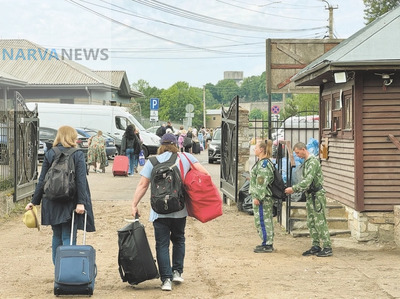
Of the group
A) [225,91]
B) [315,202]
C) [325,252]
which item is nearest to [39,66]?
[315,202]

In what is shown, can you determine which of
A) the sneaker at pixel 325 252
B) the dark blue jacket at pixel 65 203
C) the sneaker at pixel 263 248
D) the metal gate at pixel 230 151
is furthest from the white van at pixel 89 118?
the dark blue jacket at pixel 65 203

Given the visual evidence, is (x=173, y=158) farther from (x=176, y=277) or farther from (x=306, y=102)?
(x=306, y=102)

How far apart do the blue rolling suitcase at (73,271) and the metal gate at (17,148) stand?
8.07 metres

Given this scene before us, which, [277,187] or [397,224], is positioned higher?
[277,187]

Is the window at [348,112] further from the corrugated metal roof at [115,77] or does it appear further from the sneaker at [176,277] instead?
the corrugated metal roof at [115,77]

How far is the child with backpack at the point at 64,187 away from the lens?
8.26 m

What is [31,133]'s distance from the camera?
17.4m

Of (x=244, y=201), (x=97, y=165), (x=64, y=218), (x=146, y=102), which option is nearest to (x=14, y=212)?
(x=244, y=201)

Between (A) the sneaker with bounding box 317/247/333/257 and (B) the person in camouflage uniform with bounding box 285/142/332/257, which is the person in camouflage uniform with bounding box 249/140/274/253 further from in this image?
(A) the sneaker with bounding box 317/247/333/257

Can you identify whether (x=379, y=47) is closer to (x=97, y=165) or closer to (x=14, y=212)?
(x=14, y=212)

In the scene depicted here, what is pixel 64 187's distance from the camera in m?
8.23

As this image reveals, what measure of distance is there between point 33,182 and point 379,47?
8475 millimetres

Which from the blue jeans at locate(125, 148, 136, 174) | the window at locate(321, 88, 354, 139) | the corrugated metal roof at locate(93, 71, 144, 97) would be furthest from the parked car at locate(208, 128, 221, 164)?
the window at locate(321, 88, 354, 139)

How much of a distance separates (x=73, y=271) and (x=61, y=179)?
983 millimetres
